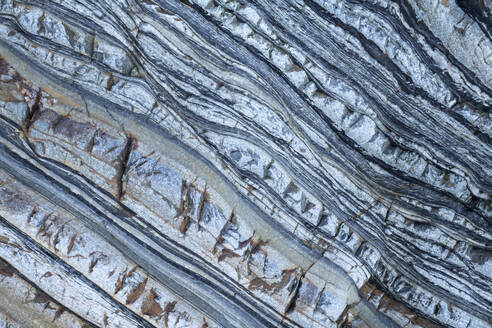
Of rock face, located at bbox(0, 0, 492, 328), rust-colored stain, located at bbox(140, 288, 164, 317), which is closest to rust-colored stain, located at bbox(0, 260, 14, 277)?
rock face, located at bbox(0, 0, 492, 328)

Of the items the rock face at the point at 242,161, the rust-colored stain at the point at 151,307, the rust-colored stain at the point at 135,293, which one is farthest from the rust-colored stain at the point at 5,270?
the rust-colored stain at the point at 151,307

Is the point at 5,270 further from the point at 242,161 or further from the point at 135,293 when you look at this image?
the point at 242,161

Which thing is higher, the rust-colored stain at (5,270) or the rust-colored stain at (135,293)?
the rust-colored stain at (135,293)

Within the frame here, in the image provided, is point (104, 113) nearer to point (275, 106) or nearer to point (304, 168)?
point (275, 106)

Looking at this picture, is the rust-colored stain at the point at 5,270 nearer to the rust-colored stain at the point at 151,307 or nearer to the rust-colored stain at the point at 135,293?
the rust-colored stain at the point at 135,293

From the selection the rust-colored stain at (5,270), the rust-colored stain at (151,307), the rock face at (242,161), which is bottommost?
the rust-colored stain at (5,270)

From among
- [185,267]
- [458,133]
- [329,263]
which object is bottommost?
[185,267]

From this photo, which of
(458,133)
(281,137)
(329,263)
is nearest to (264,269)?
(329,263)

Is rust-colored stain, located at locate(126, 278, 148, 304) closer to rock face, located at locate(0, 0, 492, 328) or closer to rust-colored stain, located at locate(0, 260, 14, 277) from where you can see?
rock face, located at locate(0, 0, 492, 328)
